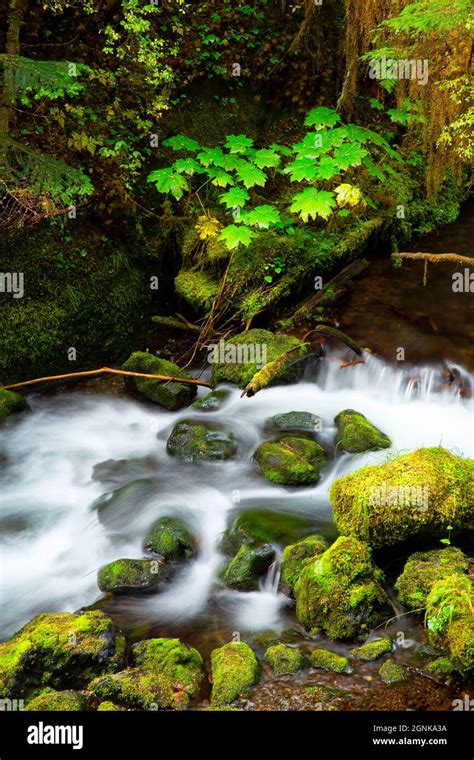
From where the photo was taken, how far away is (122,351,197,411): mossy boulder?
758 cm

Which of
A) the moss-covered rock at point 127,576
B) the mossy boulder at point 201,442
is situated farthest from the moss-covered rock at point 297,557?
the mossy boulder at point 201,442

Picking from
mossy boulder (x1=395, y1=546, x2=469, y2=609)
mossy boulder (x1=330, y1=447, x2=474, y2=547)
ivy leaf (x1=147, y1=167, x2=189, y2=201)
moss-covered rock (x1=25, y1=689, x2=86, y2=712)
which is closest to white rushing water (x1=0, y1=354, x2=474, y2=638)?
mossy boulder (x1=330, y1=447, x2=474, y2=547)

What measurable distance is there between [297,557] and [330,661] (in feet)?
3.03

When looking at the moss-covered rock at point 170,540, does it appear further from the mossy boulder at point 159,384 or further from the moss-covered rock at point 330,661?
the mossy boulder at point 159,384

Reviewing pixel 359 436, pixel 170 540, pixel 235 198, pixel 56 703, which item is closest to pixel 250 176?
pixel 235 198

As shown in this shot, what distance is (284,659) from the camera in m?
4.03

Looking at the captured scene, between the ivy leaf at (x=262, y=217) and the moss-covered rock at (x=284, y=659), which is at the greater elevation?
the ivy leaf at (x=262, y=217)

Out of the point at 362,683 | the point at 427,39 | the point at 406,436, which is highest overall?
the point at 427,39

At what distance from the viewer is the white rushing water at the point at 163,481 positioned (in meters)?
4.95

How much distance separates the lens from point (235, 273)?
339 inches

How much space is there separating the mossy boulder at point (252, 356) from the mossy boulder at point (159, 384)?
0.45 meters

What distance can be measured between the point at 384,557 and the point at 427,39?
22.6 ft

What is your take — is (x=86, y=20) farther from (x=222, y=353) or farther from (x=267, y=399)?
(x=267, y=399)

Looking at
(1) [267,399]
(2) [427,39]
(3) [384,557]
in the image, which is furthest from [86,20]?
(3) [384,557]
